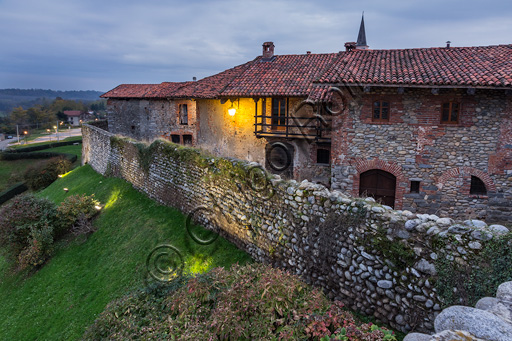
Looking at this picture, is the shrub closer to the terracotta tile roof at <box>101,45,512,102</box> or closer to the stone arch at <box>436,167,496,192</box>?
the terracotta tile roof at <box>101,45,512,102</box>

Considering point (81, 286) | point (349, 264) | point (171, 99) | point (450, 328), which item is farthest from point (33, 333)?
point (171, 99)

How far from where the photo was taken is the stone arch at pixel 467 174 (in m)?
10.9

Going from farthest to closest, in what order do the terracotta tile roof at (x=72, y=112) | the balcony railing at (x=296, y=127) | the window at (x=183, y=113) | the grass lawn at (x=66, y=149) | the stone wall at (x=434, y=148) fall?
the terracotta tile roof at (x=72, y=112)
the grass lawn at (x=66, y=149)
the window at (x=183, y=113)
the balcony railing at (x=296, y=127)
the stone wall at (x=434, y=148)

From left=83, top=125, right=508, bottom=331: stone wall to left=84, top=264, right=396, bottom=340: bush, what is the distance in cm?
93

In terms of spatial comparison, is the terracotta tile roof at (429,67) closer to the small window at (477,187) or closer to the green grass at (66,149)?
the small window at (477,187)

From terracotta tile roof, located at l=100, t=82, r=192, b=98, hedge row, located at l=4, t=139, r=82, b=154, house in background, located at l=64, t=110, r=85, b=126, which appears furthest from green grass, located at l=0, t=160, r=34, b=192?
house in background, located at l=64, t=110, r=85, b=126

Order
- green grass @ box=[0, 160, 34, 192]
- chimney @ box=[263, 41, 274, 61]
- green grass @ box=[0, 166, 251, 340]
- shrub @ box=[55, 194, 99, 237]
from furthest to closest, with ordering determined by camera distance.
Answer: green grass @ box=[0, 160, 34, 192] → chimney @ box=[263, 41, 274, 61] → shrub @ box=[55, 194, 99, 237] → green grass @ box=[0, 166, 251, 340]

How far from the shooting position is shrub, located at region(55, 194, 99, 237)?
13.4m

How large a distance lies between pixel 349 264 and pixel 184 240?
5.43m

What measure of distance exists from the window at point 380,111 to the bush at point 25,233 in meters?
13.3

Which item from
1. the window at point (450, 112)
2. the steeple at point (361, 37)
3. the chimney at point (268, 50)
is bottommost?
the window at point (450, 112)

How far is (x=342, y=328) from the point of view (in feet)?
14.0

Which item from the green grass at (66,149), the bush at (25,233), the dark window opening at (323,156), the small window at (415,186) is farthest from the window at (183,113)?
the green grass at (66,149)

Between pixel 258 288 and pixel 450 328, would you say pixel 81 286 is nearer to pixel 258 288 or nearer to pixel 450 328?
pixel 258 288
